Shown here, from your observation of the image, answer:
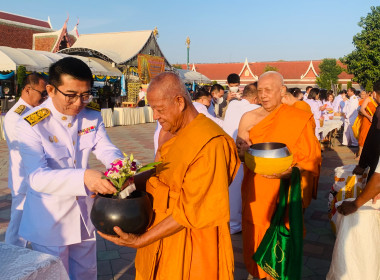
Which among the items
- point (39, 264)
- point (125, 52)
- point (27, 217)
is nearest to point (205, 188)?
point (39, 264)

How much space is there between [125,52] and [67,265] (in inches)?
918

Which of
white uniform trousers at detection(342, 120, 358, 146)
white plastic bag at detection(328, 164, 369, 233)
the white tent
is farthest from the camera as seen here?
the white tent

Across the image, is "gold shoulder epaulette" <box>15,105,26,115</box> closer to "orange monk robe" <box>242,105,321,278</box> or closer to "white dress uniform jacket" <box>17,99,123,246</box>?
"white dress uniform jacket" <box>17,99,123,246</box>

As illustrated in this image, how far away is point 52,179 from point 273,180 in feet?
6.59

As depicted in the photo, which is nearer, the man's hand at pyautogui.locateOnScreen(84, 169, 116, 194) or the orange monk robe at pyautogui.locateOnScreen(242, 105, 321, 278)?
the man's hand at pyautogui.locateOnScreen(84, 169, 116, 194)

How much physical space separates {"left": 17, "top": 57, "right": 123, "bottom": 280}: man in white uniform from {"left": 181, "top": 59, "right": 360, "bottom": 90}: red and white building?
48354mm

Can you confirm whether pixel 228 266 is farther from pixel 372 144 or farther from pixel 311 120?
pixel 372 144

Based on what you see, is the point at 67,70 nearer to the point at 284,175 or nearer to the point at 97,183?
the point at 97,183

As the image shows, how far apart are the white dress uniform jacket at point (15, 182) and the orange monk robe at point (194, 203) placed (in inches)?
64.0

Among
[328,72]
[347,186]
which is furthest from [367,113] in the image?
[328,72]

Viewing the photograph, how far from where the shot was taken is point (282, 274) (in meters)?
2.94

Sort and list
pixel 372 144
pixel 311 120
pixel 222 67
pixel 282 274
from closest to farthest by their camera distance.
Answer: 1. pixel 282 274
2. pixel 311 120
3. pixel 372 144
4. pixel 222 67

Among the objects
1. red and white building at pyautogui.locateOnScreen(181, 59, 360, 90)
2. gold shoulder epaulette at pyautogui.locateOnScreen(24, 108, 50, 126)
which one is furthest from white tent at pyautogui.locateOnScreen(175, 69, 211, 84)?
gold shoulder epaulette at pyautogui.locateOnScreen(24, 108, 50, 126)

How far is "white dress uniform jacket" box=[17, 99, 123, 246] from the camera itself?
75.2 inches
